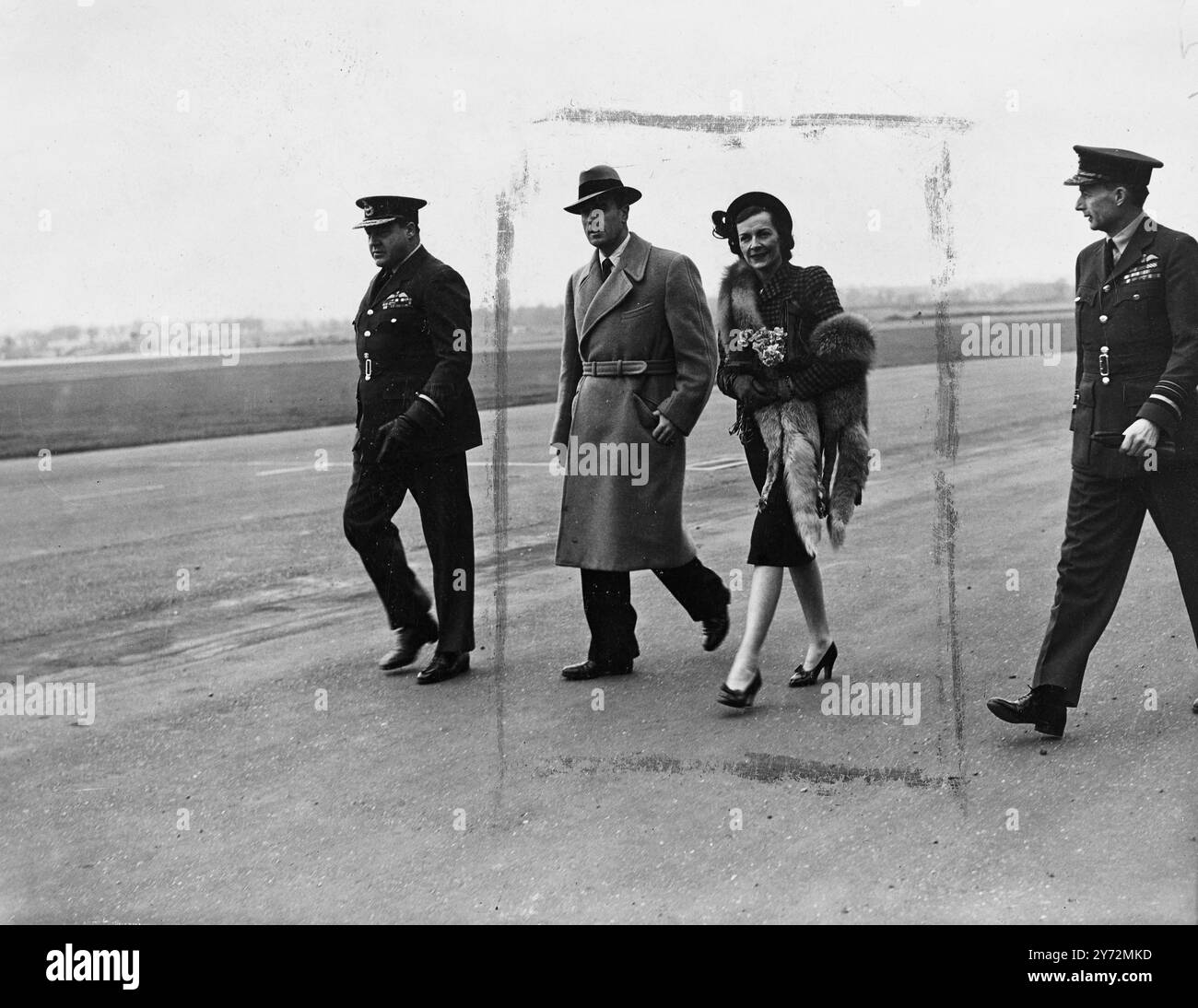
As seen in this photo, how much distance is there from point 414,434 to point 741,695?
5.92 ft

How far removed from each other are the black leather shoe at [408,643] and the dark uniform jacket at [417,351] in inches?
31.6

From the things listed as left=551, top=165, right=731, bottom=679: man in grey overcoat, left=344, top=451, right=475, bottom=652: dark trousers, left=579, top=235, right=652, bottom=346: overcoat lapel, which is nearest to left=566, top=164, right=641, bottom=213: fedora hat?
left=551, top=165, right=731, bottom=679: man in grey overcoat

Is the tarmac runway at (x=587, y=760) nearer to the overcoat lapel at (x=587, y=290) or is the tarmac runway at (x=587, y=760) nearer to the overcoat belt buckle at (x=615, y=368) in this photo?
the overcoat belt buckle at (x=615, y=368)

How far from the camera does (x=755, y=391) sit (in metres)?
6.16

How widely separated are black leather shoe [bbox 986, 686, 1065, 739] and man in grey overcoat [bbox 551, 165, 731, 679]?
1613 mm

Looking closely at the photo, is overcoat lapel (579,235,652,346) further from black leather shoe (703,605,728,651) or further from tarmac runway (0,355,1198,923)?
black leather shoe (703,605,728,651)

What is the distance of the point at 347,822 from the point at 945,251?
9.62ft

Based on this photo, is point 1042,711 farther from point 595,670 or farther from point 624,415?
point 624,415

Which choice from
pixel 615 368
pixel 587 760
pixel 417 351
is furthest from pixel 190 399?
pixel 587 760

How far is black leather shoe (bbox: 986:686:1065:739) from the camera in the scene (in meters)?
5.54

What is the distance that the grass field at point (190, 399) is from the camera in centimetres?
1823

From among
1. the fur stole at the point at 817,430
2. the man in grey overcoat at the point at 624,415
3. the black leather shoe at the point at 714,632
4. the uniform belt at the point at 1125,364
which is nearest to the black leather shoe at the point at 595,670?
the man in grey overcoat at the point at 624,415
